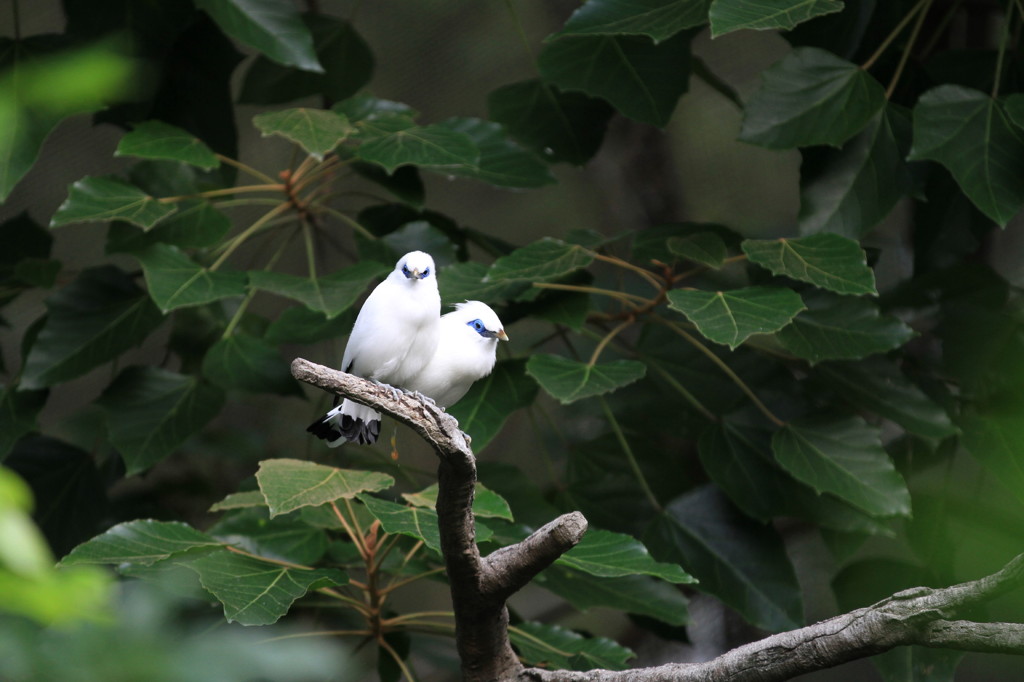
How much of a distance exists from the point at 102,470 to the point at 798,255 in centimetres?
140

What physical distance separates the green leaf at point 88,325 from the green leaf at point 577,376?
0.73 meters

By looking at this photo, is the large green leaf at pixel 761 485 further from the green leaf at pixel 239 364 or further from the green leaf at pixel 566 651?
the green leaf at pixel 239 364

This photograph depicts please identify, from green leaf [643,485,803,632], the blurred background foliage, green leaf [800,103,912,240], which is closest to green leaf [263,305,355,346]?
the blurred background foliage

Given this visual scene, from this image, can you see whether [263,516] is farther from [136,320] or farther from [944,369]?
[944,369]

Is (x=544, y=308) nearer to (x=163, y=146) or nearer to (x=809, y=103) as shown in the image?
(x=809, y=103)

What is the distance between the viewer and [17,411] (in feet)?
5.66

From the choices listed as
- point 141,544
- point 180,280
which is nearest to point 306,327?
point 180,280

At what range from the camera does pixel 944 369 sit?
75.1 inches

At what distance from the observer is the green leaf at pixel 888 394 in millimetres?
1678

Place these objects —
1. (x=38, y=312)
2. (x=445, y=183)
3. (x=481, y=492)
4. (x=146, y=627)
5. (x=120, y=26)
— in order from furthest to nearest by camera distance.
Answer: (x=445, y=183) < (x=38, y=312) < (x=120, y=26) < (x=481, y=492) < (x=146, y=627)

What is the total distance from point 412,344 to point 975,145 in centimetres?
102

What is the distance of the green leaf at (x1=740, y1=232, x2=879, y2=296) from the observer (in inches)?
57.8

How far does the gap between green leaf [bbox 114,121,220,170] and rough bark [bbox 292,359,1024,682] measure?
782 millimetres

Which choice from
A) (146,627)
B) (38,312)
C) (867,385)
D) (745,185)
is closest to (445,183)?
(745,185)
